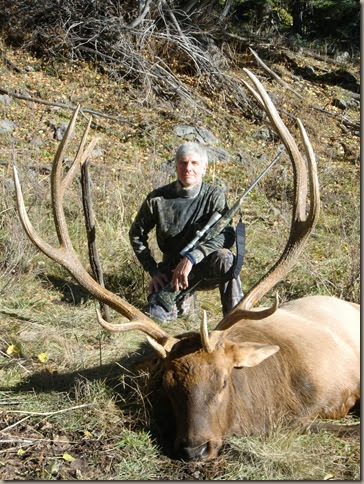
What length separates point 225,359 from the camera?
141 inches

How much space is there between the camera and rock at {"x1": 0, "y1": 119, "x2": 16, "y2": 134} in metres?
9.24

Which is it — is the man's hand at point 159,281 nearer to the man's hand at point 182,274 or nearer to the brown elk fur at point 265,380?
the man's hand at point 182,274

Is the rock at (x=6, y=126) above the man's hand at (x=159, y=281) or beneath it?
above

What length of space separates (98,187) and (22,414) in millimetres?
4219

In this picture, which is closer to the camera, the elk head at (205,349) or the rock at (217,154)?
the elk head at (205,349)

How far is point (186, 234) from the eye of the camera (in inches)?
209

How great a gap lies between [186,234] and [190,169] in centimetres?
57

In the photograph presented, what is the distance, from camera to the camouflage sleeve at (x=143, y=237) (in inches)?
211

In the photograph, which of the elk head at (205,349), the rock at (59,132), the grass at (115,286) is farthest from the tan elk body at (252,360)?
the rock at (59,132)

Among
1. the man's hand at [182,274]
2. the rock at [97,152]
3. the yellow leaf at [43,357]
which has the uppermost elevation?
the rock at [97,152]

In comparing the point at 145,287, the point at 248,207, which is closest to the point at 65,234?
the point at 145,287

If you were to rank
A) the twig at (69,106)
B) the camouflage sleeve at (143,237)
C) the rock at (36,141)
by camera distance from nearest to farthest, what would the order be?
the camouflage sleeve at (143,237), the rock at (36,141), the twig at (69,106)

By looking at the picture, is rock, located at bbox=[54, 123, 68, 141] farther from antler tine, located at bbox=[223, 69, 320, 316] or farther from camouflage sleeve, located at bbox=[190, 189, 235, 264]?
antler tine, located at bbox=[223, 69, 320, 316]

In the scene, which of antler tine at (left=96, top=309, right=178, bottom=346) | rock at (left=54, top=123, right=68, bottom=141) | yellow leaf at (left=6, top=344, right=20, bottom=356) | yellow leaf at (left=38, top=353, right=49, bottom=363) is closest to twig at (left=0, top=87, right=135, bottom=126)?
rock at (left=54, top=123, right=68, bottom=141)
